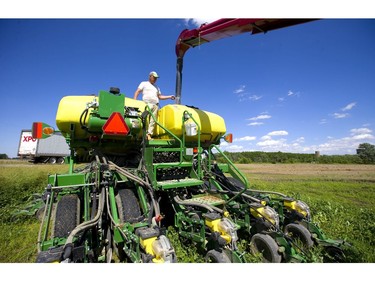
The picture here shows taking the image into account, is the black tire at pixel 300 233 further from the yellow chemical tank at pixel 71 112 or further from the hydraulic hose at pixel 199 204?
the yellow chemical tank at pixel 71 112

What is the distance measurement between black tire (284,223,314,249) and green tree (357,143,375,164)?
155ft

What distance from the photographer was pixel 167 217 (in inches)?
203

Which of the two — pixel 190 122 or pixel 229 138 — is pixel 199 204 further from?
pixel 229 138

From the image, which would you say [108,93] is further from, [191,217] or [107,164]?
[191,217]

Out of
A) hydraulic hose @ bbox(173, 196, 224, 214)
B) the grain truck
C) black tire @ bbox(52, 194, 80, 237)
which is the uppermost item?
the grain truck

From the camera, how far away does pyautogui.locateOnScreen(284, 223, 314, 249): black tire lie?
3885 mm

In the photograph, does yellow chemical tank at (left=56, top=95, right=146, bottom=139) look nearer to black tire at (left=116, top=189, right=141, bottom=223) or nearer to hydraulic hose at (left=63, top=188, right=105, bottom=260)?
hydraulic hose at (left=63, top=188, right=105, bottom=260)

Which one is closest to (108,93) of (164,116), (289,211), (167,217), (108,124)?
(108,124)

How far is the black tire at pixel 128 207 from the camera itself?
3734mm

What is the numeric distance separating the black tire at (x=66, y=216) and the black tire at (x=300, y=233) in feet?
13.6

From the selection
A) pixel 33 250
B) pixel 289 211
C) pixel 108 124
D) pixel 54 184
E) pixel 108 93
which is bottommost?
pixel 33 250

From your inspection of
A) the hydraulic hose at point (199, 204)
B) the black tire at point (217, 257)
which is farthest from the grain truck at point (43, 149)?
the black tire at point (217, 257)

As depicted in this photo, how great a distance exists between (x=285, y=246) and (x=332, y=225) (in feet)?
9.23

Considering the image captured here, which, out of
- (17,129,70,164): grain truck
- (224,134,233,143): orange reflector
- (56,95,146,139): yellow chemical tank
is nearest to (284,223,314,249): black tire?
(224,134,233,143): orange reflector
